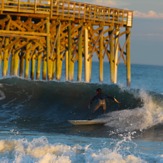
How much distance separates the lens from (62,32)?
38.7m

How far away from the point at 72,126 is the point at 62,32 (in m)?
16.1

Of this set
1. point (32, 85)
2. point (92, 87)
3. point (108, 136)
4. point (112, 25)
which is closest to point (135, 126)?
point (108, 136)

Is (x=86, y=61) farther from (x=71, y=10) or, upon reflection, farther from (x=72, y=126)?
(x=72, y=126)

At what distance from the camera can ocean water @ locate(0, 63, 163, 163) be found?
15.7 metres

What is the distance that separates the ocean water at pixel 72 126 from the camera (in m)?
15.7

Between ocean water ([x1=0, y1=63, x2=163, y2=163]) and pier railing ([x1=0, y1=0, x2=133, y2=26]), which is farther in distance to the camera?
pier railing ([x1=0, y1=0, x2=133, y2=26])

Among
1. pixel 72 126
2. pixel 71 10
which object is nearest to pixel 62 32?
pixel 71 10

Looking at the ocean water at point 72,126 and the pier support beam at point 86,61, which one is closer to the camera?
the ocean water at point 72,126

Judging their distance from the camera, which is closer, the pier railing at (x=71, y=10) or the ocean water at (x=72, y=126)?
the ocean water at (x=72, y=126)

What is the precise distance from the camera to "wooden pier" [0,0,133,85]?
35.2m

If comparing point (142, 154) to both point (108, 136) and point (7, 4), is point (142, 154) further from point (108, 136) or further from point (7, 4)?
point (7, 4)

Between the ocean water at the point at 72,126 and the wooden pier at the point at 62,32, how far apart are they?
2.36 meters

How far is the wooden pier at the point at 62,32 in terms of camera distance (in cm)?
3519

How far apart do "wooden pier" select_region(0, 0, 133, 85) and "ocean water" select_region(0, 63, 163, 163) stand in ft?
7.74
